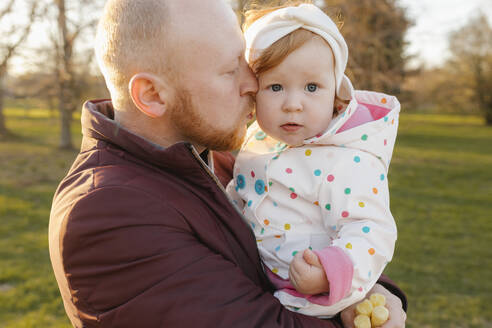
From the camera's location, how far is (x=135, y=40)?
177 centimetres

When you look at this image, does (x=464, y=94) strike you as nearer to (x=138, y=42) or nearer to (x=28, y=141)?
(x=28, y=141)

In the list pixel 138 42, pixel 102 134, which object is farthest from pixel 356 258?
pixel 138 42

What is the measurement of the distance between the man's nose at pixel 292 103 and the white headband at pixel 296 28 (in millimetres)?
221

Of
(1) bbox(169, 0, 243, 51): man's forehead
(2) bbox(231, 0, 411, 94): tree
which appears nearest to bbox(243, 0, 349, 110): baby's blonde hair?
(1) bbox(169, 0, 243, 51): man's forehead

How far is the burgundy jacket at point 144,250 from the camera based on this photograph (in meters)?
1.40

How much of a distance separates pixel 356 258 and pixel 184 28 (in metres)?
1.11

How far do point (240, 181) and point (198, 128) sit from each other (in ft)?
1.23

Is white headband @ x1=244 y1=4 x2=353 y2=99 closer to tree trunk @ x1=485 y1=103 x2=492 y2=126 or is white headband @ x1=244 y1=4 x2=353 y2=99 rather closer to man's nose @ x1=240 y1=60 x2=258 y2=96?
man's nose @ x1=240 y1=60 x2=258 y2=96

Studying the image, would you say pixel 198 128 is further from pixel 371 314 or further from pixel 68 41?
pixel 68 41

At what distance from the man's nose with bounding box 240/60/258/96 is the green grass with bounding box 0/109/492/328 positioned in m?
3.61

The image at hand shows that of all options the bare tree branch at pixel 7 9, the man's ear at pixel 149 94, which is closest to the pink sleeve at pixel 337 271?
the man's ear at pixel 149 94

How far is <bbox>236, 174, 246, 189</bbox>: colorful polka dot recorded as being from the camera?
2137 millimetres

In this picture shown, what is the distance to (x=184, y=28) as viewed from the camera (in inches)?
70.2

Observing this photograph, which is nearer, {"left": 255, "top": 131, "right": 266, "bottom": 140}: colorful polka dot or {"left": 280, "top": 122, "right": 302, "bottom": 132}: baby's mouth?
Result: {"left": 280, "top": 122, "right": 302, "bottom": 132}: baby's mouth
